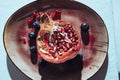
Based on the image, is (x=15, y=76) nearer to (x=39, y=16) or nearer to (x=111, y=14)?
(x=39, y=16)

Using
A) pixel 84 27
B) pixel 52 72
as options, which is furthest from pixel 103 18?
pixel 52 72

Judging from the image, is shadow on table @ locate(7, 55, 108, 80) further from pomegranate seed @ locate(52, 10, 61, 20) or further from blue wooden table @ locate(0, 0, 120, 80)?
pomegranate seed @ locate(52, 10, 61, 20)

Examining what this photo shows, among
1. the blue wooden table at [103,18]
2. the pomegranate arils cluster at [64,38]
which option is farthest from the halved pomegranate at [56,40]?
the blue wooden table at [103,18]

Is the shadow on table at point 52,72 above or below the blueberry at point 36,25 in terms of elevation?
below

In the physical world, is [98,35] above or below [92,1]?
below

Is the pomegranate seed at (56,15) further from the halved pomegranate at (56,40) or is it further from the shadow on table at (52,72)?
the shadow on table at (52,72)

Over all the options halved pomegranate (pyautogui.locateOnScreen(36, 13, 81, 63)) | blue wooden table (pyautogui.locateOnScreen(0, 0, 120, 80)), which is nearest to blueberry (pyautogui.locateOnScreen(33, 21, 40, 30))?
halved pomegranate (pyautogui.locateOnScreen(36, 13, 81, 63))

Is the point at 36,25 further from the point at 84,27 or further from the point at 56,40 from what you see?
the point at 84,27

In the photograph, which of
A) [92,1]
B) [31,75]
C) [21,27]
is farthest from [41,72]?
[92,1]
